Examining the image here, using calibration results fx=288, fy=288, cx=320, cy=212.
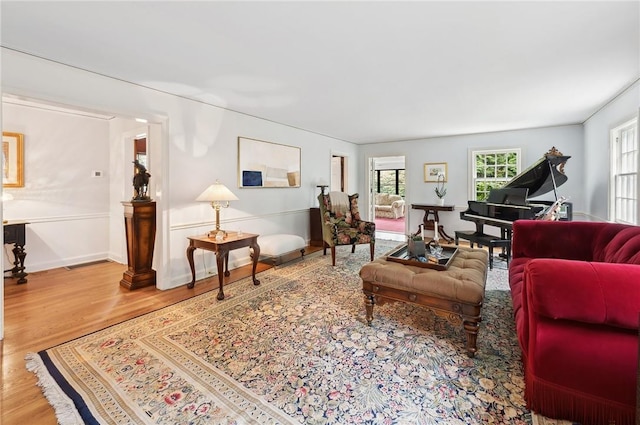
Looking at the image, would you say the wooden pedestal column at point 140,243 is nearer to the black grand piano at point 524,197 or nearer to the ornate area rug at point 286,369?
the ornate area rug at point 286,369

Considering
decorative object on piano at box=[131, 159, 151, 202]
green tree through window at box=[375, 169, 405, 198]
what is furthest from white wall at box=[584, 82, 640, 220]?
green tree through window at box=[375, 169, 405, 198]

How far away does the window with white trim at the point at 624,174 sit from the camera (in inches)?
128

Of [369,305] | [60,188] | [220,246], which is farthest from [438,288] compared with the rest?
[60,188]

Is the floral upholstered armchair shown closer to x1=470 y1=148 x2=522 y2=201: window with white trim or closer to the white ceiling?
the white ceiling

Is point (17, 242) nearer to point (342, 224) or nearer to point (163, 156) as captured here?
point (163, 156)

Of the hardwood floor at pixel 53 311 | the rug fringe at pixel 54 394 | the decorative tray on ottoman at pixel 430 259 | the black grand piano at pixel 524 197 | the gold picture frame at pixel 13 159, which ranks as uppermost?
the gold picture frame at pixel 13 159

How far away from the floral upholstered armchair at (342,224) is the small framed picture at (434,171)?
241cm

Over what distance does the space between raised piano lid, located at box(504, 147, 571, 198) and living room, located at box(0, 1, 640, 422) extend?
26.0 inches

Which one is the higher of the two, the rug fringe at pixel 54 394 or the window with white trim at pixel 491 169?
→ the window with white trim at pixel 491 169

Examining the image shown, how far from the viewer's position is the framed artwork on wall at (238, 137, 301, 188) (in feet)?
14.3

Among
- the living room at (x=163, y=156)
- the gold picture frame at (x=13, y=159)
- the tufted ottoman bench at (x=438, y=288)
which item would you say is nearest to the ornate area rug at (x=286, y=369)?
the tufted ottoman bench at (x=438, y=288)

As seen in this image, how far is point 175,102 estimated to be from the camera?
3457 millimetres

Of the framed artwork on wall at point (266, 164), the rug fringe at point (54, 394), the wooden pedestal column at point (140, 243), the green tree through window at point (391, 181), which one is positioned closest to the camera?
the rug fringe at point (54, 394)

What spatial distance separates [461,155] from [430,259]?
4303mm
